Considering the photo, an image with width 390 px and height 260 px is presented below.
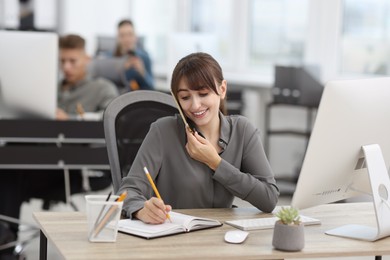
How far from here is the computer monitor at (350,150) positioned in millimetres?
1974

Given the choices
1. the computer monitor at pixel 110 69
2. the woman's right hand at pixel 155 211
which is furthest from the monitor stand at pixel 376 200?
the computer monitor at pixel 110 69

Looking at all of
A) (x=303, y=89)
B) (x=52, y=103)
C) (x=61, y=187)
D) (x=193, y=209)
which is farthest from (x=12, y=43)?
(x=303, y=89)

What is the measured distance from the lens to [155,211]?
2010 mm

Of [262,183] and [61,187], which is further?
[61,187]

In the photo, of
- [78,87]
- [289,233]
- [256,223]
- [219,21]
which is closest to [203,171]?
[256,223]

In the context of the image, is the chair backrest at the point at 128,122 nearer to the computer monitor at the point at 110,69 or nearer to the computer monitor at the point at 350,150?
the computer monitor at the point at 350,150

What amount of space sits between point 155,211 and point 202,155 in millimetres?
276

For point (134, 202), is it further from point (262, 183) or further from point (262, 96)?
point (262, 96)

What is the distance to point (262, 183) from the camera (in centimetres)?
229

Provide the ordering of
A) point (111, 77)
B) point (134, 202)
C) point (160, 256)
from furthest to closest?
point (111, 77) < point (134, 202) < point (160, 256)

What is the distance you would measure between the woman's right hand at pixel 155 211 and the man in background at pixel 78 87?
234cm

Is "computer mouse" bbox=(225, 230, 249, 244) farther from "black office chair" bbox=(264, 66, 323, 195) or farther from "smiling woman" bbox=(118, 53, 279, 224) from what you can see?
"black office chair" bbox=(264, 66, 323, 195)

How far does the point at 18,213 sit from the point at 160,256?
227 centimetres

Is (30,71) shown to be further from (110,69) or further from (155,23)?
(155,23)
